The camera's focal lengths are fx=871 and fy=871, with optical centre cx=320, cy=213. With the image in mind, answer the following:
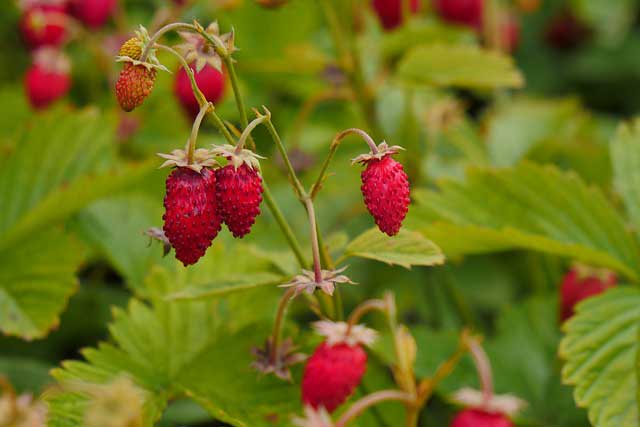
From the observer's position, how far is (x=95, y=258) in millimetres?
2514

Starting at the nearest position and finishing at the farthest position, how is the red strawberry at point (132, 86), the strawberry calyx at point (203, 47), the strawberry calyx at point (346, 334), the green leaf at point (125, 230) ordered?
1. the red strawberry at point (132, 86)
2. the strawberry calyx at point (203, 47)
3. the strawberry calyx at point (346, 334)
4. the green leaf at point (125, 230)

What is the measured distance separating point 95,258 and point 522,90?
88.8 inches

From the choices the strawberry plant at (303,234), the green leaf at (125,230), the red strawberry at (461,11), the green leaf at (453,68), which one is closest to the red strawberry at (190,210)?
the strawberry plant at (303,234)

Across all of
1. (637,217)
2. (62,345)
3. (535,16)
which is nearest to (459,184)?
Result: (637,217)

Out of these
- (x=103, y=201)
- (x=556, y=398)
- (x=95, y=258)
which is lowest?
(x=556, y=398)

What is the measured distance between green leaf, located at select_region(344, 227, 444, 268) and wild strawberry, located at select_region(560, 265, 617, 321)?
0.64m

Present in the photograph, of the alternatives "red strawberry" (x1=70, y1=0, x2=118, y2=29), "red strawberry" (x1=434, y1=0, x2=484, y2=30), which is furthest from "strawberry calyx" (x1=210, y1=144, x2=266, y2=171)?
"red strawberry" (x1=434, y1=0, x2=484, y2=30)

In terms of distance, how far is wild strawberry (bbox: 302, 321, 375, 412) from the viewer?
1.40 metres

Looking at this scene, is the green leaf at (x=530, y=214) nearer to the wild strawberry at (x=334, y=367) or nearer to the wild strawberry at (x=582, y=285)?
the wild strawberry at (x=582, y=285)

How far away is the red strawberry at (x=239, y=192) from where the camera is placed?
123 centimetres

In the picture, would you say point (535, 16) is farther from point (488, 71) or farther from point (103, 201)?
point (103, 201)

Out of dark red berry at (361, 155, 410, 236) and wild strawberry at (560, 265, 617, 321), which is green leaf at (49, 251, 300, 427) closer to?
dark red berry at (361, 155, 410, 236)

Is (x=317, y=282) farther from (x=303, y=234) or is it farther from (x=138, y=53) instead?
(x=303, y=234)

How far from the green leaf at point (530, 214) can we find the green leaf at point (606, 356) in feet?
0.35
